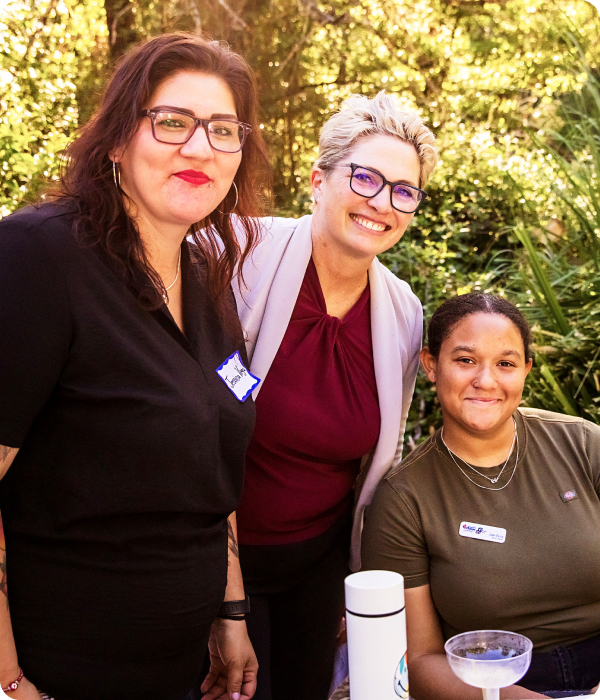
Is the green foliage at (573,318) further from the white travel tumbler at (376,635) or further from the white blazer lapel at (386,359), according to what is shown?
the white travel tumbler at (376,635)

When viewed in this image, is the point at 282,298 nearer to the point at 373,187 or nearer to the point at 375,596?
the point at 373,187

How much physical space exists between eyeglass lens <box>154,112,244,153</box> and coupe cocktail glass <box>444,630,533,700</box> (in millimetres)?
1024

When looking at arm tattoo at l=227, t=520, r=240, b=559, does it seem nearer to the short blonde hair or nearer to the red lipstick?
the red lipstick

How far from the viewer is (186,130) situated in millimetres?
1480

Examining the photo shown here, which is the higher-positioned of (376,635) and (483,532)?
(376,635)

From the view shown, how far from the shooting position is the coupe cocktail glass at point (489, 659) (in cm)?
128

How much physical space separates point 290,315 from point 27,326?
100 cm

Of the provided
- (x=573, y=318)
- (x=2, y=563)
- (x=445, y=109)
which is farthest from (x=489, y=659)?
(x=445, y=109)

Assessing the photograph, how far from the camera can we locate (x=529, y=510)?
1945 mm

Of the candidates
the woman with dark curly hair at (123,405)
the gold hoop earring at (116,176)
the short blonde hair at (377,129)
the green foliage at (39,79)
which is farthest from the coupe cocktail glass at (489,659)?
the green foliage at (39,79)

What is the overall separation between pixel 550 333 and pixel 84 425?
2506mm

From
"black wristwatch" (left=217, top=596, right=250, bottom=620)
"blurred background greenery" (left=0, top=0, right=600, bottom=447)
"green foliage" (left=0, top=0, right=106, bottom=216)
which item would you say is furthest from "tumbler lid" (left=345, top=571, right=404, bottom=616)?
"green foliage" (left=0, top=0, right=106, bottom=216)

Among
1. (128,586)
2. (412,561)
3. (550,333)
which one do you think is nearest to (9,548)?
(128,586)

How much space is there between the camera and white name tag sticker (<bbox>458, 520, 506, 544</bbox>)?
6.19ft
